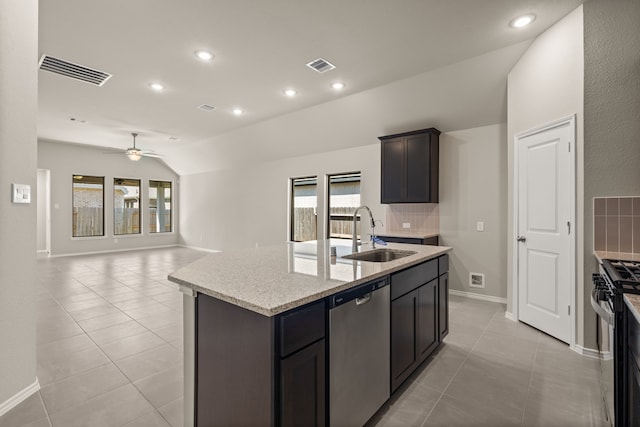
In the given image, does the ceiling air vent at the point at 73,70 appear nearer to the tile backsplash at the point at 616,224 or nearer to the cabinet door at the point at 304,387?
the cabinet door at the point at 304,387

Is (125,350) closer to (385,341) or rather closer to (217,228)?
(385,341)

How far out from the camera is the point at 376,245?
2.92 meters

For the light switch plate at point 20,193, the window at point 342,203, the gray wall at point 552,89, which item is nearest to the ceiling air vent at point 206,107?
the window at point 342,203

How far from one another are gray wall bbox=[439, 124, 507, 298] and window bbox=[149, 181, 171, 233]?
889cm

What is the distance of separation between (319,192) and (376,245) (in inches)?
141

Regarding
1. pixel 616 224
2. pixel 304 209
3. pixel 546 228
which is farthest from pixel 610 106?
pixel 304 209

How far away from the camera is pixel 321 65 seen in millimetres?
3664

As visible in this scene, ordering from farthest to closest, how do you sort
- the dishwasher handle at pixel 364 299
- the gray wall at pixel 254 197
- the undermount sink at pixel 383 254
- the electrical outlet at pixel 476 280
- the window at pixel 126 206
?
the window at pixel 126 206
the gray wall at pixel 254 197
the electrical outlet at pixel 476 280
the undermount sink at pixel 383 254
the dishwasher handle at pixel 364 299

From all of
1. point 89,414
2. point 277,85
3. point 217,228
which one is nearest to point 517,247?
point 277,85

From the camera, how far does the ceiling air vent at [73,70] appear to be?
3582 millimetres

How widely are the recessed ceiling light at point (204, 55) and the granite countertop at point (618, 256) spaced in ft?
13.5

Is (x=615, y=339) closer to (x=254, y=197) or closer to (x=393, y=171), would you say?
(x=393, y=171)

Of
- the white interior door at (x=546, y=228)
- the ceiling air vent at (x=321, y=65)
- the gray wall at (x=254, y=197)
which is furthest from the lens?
the gray wall at (x=254, y=197)

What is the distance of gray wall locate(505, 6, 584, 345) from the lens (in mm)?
2672
